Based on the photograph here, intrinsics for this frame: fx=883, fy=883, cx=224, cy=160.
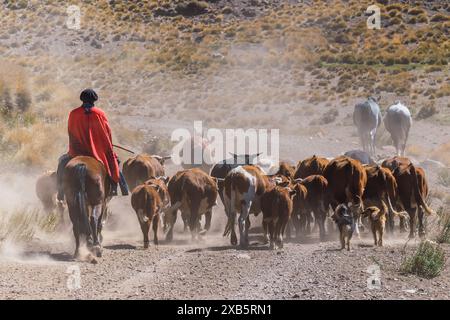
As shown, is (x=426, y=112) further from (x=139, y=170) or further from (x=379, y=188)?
(x=379, y=188)

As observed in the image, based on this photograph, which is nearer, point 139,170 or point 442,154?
point 139,170

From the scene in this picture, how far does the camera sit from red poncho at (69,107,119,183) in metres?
14.0

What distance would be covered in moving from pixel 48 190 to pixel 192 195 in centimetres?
337

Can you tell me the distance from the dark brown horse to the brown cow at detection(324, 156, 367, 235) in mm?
4280

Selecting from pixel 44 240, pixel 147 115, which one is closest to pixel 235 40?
pixel 147 115

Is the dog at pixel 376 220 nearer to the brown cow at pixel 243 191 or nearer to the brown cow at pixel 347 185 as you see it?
the brown cow at pixel 347 185

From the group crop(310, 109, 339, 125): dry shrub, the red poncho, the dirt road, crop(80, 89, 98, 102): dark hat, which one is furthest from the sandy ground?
crop(310, 109, 339, 125): dry shrub

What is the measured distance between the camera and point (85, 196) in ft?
44.3

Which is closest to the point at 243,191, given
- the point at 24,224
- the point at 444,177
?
the point at 24,224

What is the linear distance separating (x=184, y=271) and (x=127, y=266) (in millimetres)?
999

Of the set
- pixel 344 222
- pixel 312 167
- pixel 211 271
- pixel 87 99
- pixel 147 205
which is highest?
pixel 87 99
